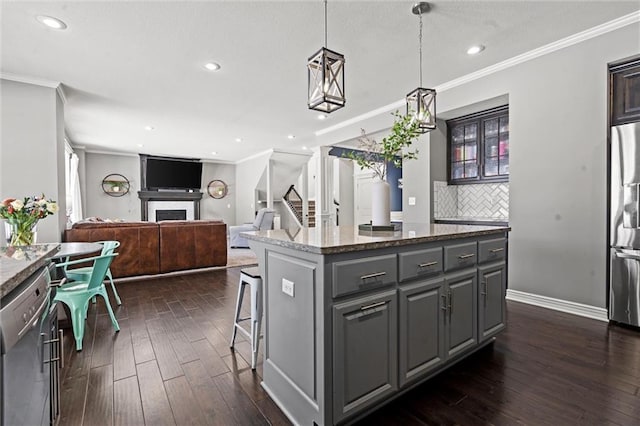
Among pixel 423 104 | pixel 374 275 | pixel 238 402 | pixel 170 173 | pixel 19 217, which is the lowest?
pixel 238 402

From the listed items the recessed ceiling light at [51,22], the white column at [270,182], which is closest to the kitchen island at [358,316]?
the recessed ceiling light at [51,22]

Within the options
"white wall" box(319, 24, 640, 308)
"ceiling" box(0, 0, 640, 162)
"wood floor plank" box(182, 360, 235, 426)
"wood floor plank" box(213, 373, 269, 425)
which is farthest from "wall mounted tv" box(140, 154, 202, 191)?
"wood floor plank" box(213, 373, 269, 425)

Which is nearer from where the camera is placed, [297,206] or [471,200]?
[471,200]

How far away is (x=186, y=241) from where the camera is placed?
521 cm

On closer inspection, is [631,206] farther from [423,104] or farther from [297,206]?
[297,206]

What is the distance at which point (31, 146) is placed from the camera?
12.7 ft

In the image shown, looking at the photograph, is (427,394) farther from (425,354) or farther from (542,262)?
(542,262)

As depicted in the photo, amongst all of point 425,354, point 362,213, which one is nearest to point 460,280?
point 425,354

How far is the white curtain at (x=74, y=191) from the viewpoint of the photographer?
7449 millimetres

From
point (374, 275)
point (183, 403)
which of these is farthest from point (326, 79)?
point (183, 403)

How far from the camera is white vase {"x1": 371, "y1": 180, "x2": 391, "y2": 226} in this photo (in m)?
2.25

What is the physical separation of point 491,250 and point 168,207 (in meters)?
10.2

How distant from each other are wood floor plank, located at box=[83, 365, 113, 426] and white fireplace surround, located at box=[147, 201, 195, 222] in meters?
8.75

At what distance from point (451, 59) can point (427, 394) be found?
11.0 ft
